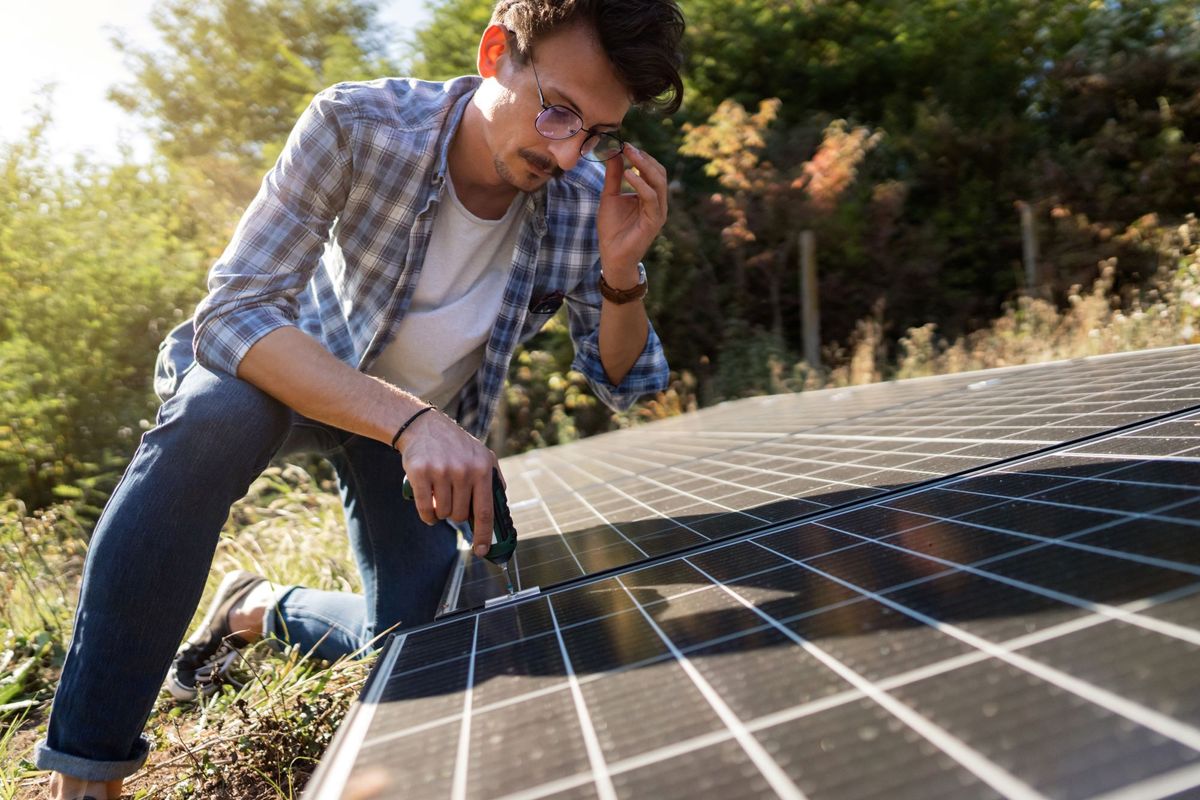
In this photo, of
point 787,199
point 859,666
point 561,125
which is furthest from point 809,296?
point 859,666

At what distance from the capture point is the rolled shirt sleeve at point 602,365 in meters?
3.00

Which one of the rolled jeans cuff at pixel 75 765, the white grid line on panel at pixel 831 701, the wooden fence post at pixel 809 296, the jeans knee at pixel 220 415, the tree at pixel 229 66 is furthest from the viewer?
the tree at pixel 229 66

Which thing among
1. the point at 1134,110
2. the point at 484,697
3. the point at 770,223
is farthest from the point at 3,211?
the point at 1134,110

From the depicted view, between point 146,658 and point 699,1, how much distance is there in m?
18.5

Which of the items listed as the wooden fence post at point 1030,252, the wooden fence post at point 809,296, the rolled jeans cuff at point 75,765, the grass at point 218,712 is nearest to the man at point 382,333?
the rolled jeans cuff at point 75,765

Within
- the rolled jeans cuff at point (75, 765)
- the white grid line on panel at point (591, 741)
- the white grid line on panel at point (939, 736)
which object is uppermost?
the white grid line on panel at point (939, 736)

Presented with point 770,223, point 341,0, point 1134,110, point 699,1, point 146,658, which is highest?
point 341,0

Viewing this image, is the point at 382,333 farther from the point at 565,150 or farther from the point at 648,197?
the point at 648,197

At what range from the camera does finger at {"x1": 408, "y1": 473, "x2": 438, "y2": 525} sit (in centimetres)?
167

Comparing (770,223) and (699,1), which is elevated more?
(699,1)

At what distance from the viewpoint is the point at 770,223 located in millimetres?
14172

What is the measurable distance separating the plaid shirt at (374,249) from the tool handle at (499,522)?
710mm

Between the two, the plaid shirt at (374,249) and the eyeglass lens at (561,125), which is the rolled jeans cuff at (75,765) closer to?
the plaid shirt at (374,249)

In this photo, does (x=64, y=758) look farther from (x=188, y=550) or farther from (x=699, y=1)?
(x=699, y=1)
